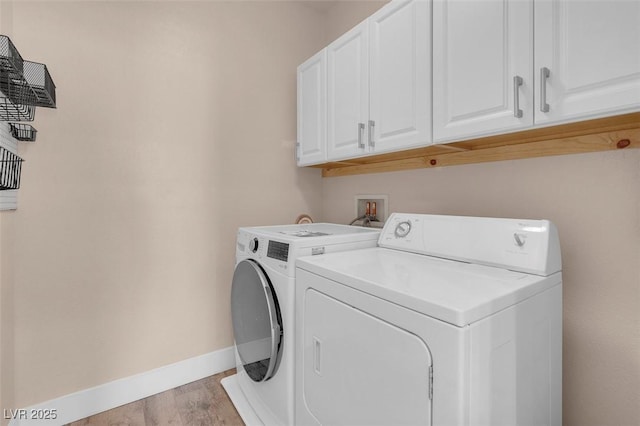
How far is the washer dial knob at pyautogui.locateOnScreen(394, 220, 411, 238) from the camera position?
1.52 metres

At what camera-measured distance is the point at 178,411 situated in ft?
5.71

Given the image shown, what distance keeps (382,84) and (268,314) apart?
1.25 metres

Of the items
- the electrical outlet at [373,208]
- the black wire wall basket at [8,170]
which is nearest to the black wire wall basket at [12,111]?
the black wire wall basket at [8,170]

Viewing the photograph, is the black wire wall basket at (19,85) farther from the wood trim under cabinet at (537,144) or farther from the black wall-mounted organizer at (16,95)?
the wood trim under cabinet at (537,144)

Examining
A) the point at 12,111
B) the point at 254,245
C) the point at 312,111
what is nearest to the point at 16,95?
the point at 12,111

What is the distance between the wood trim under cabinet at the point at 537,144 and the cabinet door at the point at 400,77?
0.51 feet

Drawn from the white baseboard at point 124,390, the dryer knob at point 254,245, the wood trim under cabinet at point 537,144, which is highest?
the wood trim under cabinet at point 537,144

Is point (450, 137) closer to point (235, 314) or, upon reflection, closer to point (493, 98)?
point (493, 98)

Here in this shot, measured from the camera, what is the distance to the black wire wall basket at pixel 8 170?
115 cm

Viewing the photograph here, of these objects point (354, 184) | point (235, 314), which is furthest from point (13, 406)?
point (354, 184)

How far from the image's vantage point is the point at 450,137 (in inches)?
50.7

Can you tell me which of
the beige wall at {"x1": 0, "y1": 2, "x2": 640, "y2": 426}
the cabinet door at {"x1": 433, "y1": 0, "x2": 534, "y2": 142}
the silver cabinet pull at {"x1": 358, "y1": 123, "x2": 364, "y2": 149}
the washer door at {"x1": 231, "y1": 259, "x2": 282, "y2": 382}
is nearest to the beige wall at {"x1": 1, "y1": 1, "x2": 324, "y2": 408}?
the beige wall at {"x1": 0, "y1": 2, "x2": 640, "y2": 426}

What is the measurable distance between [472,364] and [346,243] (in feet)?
2.78

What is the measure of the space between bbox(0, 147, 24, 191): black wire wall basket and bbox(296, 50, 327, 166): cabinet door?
4.74ft
